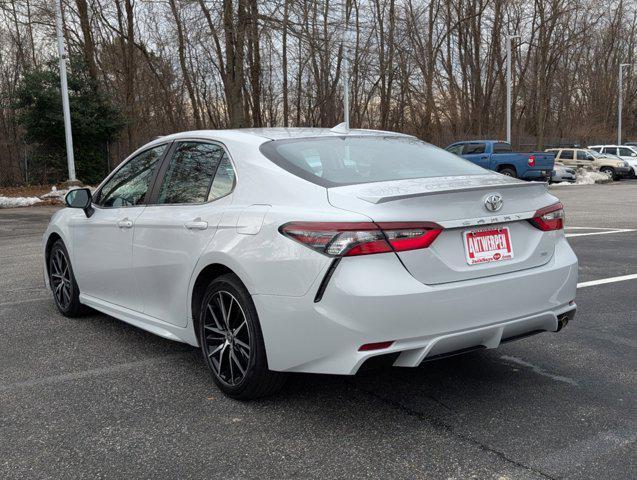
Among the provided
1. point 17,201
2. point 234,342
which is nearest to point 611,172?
point 17,201

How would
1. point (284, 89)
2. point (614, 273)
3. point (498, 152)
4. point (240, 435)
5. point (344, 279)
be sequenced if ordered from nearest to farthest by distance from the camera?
point (344, 279) < point (240, 435) < point (614, 273) < point (498, 152) < point (284, 89)

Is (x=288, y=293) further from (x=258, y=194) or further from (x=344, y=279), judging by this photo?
(x=258, y=194)

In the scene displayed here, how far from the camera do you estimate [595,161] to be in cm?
3303

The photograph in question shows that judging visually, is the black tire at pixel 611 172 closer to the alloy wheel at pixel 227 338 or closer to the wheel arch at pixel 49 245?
the wheel arch at pixel 49 245

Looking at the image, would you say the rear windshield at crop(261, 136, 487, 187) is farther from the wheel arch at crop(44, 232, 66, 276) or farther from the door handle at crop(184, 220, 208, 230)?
the wheel arch at crop(44, 232, 66, 276)

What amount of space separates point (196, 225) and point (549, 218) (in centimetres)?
204

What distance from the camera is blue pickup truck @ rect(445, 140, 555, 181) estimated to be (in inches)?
954

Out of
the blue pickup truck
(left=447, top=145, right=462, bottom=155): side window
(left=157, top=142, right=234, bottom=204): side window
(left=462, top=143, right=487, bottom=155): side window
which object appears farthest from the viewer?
(left=447, top=145, right=462, bottom=155): side window

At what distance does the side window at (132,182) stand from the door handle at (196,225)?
2.62 ft

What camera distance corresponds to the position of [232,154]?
3.96 m

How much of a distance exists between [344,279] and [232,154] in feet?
4.27

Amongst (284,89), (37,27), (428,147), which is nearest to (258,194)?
(428,147)

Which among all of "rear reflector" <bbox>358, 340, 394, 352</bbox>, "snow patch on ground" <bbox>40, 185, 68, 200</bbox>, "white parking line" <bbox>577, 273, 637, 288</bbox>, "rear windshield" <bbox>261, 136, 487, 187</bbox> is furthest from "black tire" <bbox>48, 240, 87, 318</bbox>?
"snow patch on ground" <bbox>40, 185, 68, 200</bbox>

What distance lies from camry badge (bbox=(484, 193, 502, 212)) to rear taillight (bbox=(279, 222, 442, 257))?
364 mm
